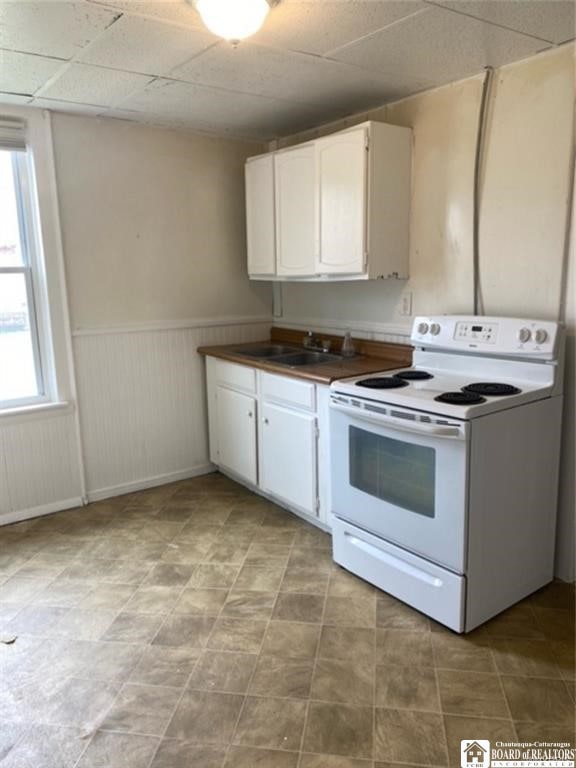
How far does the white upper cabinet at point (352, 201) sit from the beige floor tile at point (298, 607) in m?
1.56

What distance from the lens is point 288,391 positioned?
301cm

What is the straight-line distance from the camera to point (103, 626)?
225cm

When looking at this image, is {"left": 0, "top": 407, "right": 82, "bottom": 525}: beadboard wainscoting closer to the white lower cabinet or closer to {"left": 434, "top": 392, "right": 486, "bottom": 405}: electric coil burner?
the white lower cabinet

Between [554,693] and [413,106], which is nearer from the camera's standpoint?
[554,693]

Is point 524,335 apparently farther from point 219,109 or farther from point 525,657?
point 219,109

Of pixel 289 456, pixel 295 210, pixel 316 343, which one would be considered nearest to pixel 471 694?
pixel 289 456

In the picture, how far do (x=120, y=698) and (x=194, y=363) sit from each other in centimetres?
227

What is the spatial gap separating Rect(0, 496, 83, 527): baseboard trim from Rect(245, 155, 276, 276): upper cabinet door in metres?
1.84

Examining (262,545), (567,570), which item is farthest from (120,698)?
(567,570)

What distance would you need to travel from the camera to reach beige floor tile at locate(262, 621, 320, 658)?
207cm

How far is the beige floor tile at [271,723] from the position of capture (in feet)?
5.49

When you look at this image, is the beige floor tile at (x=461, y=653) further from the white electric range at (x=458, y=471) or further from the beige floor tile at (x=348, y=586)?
the beige floor tile at (x=348, y=586)

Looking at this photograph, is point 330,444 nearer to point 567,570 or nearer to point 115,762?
point 567,570

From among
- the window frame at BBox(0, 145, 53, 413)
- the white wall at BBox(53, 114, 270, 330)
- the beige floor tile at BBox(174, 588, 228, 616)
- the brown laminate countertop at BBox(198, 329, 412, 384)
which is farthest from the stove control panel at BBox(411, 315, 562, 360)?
the window frame at BBox(0, 145, 53, 413)
